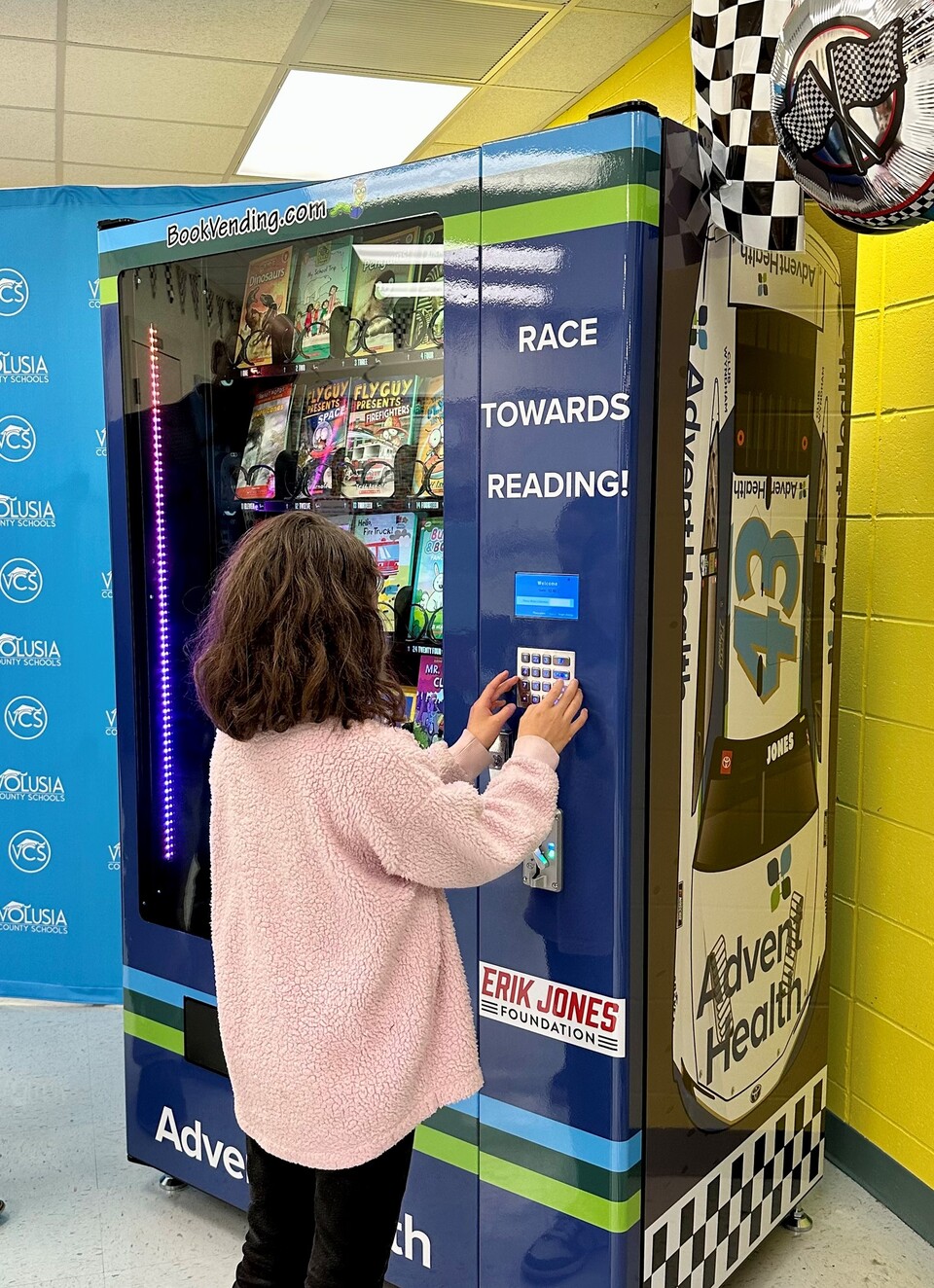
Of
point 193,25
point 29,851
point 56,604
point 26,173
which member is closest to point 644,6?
point 193,25

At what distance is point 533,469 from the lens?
5.73 ft

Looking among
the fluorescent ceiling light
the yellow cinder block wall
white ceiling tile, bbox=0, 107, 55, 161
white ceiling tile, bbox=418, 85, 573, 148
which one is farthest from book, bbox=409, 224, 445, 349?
white ceiling tile, bbox=0, 107, 55, 161

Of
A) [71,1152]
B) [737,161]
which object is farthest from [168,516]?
[71,1152]

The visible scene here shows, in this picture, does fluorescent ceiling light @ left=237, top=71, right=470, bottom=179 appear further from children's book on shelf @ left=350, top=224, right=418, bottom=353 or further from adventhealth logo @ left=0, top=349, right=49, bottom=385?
children's book on shelf @ left=350, top=224, right=418, bottom=353

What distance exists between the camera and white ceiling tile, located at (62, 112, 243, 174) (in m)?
3.92

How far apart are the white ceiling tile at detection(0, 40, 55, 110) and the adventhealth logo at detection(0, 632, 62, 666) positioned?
1767mm

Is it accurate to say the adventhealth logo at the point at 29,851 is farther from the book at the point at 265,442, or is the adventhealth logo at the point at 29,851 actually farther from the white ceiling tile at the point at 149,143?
the white ceiling tile at the point at 149,143

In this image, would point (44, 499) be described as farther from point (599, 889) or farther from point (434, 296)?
point (599, 889)

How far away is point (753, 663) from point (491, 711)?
530mm

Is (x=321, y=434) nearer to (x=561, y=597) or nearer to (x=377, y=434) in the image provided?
(x=377, y=434)

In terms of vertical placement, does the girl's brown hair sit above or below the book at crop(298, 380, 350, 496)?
below

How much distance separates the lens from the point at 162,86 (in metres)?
3.57

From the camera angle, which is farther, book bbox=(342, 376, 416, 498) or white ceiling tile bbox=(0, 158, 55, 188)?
white ceiling tile bbox=(0, 158, 55, 188)

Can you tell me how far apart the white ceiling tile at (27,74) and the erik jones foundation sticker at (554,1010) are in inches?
118
